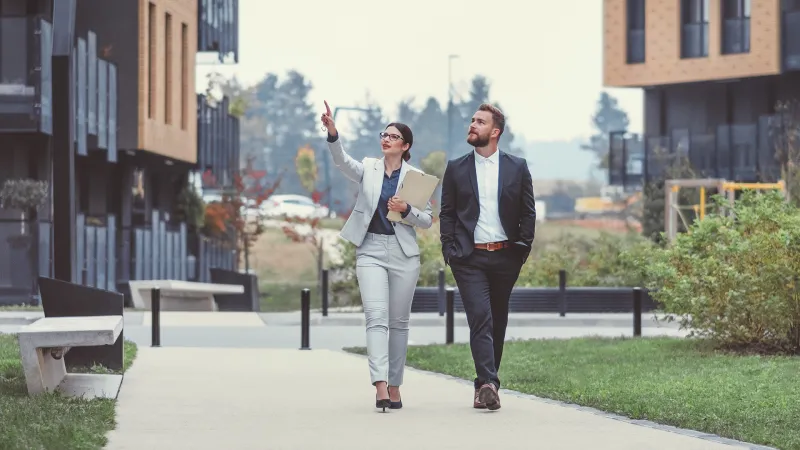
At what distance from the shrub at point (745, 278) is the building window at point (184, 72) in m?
26.4

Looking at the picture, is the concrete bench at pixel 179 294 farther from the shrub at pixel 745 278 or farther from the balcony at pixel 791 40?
the shrub at pixel 745 278

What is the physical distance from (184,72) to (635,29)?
15303mm

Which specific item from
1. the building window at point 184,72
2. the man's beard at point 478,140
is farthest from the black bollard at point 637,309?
the building window at point 184,72

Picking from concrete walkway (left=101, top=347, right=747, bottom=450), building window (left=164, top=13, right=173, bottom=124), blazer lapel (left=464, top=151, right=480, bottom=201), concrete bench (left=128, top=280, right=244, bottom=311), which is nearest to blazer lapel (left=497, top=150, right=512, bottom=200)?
blazer lapel (left=464, top=151, right=480, bottom=201)

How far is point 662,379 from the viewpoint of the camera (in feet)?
52.9

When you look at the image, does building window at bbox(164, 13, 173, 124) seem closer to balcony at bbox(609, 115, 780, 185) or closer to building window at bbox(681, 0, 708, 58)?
balcony at bbox(609, 115, 780, 185)

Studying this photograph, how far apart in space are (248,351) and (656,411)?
8459 millimetres

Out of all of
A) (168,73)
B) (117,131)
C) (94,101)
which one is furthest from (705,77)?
(94,101)

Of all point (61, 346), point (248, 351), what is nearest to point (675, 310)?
point (248, 351)

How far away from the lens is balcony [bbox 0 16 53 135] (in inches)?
1346

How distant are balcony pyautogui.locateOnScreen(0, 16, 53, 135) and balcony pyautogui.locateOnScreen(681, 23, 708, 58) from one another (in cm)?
2324

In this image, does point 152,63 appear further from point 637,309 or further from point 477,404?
point 477,404

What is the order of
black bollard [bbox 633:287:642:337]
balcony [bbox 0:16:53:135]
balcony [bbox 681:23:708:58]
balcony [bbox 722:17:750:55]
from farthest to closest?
balcony [bbox 681:23:708:58] → balcony [bbox 722:17:750:55] → balcony [bbox 0:16:53:135] → black bollard [bbox 633:287:642:337]

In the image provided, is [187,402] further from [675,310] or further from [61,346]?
[675,310]
